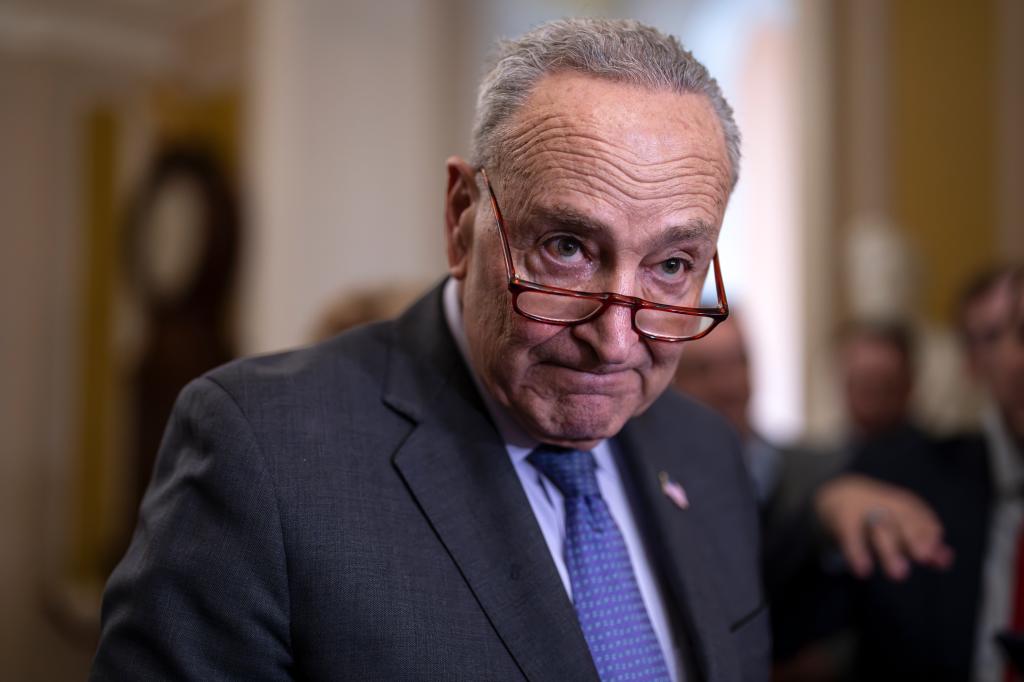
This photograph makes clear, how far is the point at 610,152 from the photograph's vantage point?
38.6 inches

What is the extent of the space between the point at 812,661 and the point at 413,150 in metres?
3.08

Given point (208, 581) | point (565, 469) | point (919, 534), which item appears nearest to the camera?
point (208, 581)

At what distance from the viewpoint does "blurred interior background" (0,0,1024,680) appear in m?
4.18

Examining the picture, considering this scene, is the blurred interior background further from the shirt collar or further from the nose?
the nose

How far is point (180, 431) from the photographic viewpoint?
1.07 m

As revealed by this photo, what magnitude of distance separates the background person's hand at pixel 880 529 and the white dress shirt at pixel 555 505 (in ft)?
1.71

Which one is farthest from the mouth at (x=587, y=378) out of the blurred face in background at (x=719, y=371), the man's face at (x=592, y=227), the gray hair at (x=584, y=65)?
the blurred face in background at (x=719, y=371)

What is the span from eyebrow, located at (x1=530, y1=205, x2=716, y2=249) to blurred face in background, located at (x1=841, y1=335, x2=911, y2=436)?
7.97 feet

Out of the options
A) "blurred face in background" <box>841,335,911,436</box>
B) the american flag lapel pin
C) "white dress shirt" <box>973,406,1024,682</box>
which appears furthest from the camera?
"blurred face in background" <box>841,335,911,436</box>

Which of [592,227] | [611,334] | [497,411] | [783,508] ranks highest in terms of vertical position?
[592,227]

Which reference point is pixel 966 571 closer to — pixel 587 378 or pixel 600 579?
pixel 600 579

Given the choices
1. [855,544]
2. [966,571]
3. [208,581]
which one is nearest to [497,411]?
[208,581]

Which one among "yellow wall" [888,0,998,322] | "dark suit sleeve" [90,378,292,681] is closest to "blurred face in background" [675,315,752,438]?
"dark suit sleeve" [90,378,292,681]

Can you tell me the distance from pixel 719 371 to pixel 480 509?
5.09 feet
